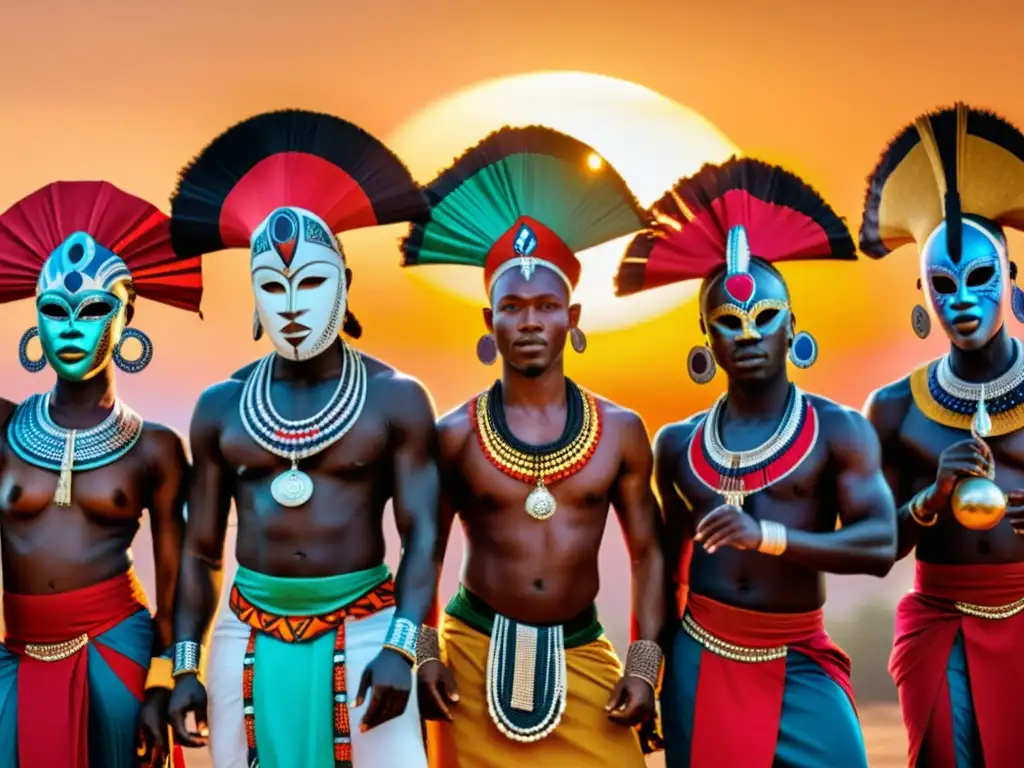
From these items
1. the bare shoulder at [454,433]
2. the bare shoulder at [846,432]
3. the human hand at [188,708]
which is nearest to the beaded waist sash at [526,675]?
the bare shoulder at [454,433]

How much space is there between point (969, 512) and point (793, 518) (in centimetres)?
56

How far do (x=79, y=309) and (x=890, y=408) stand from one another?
2917 millimetres

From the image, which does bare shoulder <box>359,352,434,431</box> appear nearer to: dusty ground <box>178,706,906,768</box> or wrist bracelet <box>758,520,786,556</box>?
wrist bracelet <box>758,520,786,556</box>

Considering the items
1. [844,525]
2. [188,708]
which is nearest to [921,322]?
[844,525]

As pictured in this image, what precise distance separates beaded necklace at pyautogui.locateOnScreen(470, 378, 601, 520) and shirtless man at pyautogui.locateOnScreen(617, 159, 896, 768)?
1.17 ft

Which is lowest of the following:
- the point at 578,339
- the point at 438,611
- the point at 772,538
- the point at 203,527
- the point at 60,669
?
the point at 60,669

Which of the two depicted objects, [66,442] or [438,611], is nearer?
[438,611]

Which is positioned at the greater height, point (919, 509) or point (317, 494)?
point (317, 494)

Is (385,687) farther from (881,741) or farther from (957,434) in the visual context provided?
(881,741)

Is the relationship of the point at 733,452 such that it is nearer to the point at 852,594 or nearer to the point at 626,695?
the point at 626,695

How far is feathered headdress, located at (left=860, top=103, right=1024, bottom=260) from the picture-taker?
4.68m

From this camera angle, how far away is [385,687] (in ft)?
12.3

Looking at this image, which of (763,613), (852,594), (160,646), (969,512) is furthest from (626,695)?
(852,594)

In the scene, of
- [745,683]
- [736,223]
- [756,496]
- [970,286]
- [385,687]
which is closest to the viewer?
[385,687]
